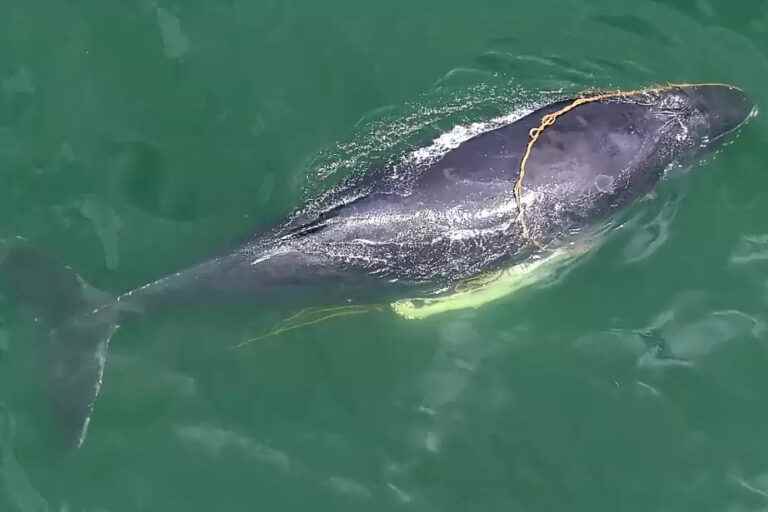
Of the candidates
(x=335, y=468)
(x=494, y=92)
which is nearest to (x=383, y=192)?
(x=494, y=92)

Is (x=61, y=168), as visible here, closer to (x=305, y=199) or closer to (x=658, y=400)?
(x=305, y=199)

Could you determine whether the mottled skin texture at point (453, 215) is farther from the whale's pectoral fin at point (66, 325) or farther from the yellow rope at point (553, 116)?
the whale's pectoral fin at point (66, 325)

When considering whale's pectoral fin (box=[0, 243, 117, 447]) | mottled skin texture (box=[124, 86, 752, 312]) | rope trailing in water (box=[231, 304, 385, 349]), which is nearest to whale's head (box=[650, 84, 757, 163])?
mottled skin texture (box=[124, 86, 752, 312])

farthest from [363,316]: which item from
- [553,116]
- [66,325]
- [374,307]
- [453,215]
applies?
[66,325]

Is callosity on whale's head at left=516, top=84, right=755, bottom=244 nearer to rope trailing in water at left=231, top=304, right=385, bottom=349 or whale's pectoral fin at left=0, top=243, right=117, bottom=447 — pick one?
rope trailing in water at left=231, top=304, right=385, bottom=349

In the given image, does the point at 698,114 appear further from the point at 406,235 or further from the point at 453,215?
the point at 406,235
